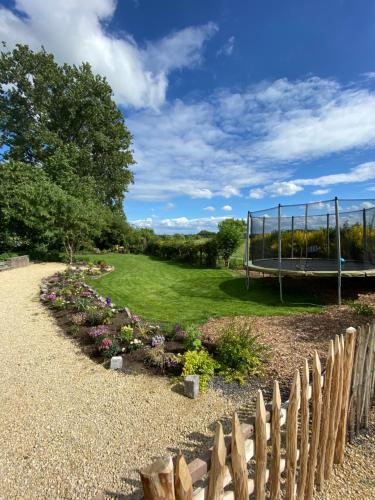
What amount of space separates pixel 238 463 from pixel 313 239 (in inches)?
474

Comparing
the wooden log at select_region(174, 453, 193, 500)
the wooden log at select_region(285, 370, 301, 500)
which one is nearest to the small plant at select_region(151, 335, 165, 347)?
the wooden log at select_region(285, 370, 301, 500)

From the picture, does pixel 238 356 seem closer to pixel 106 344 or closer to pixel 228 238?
pixel 106 344

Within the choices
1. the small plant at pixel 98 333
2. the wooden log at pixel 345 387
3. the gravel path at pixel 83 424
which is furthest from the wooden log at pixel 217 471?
the small plant at pixel 98 333

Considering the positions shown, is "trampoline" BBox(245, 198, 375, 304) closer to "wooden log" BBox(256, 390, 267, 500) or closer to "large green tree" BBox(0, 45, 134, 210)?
"wooden log" BBox(256, 390, 267, 500)

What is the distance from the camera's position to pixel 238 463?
141 cm

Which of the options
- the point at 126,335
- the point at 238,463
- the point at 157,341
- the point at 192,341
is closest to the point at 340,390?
the point at 238,463

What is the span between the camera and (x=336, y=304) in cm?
732

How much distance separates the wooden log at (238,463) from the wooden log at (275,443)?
0.29m

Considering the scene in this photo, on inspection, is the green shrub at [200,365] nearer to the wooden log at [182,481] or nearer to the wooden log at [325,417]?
the wooden log at [325,417]

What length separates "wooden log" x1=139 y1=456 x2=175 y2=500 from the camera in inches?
42.9

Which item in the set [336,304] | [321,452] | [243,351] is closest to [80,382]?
[243,351]

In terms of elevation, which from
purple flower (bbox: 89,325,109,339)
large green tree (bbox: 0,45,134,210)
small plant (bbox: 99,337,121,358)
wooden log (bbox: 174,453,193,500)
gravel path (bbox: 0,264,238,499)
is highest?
large green tree (bbox: 0,45,134,210)

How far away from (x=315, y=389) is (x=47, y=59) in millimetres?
29151

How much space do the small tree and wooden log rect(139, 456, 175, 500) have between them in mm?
13804
